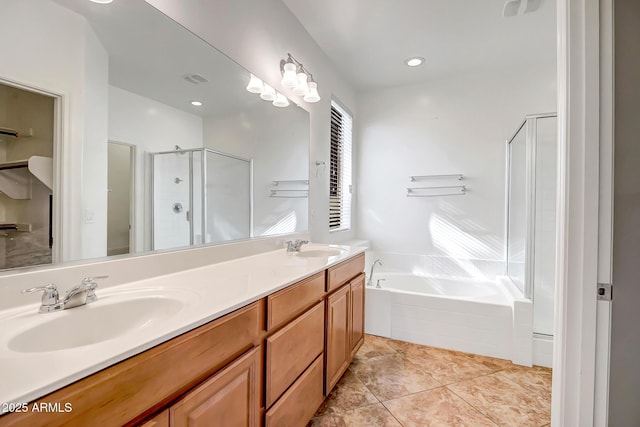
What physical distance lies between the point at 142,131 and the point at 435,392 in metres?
2.23

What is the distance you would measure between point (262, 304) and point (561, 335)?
3.51 feet

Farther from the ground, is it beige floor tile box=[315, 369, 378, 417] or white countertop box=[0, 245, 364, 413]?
white countertop box=[0, 245, 364, 413]

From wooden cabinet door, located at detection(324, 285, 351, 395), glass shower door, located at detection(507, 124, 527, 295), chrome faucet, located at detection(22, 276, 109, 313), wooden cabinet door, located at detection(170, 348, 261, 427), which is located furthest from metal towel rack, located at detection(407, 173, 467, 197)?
chrome faucet, located at detection(22, 276, 109, 313)

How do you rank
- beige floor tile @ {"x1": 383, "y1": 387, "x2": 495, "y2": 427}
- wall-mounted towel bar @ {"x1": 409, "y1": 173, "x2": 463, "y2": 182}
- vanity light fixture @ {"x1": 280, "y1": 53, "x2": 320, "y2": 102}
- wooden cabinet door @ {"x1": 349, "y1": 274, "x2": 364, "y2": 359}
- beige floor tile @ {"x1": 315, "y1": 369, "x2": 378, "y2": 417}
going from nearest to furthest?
beige floor tile @ {"x1": 383, "y1": 387, "x2": 495, "y2": 427} → beige floor tile @ {"x1": 315, "y1": 369, "x2": 378, "y2": 417} → wooden cabinet door @ {"x1": 349, "y1": 274, "x2": 364, "y2": 359} → vanity light fixture @ {"x1": 280, "y1": 53, "x2": 320, "y2": 102} → wall-mounted towel bar @ {"x1": 409, "y1": 173, "x2": 463, "y2": 182}

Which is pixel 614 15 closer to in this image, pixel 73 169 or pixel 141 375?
pixel 141 375

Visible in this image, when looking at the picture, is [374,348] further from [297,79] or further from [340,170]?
[297,79]

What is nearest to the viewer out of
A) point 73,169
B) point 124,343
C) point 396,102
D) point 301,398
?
point 124,343

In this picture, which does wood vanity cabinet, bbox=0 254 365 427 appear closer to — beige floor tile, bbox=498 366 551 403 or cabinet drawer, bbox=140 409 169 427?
cabinet drawer, bbox=140 409 169 427

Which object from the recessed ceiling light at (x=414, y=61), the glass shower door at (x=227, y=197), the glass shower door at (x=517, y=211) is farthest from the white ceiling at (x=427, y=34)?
the glass shower door at (x=227, y=197)

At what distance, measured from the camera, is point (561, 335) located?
3.27 ft

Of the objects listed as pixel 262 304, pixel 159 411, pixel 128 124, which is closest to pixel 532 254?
pixel 262 304

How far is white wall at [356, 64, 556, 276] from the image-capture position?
9.89ft

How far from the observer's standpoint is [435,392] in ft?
6.04

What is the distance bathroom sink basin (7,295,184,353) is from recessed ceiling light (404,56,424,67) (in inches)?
117
